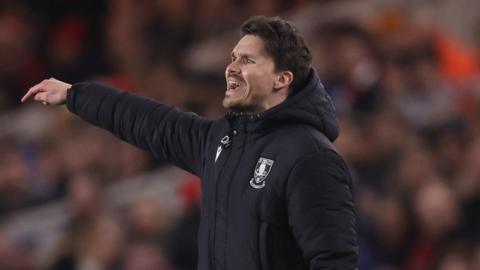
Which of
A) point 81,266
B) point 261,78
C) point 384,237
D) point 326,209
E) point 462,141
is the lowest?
point 81,266

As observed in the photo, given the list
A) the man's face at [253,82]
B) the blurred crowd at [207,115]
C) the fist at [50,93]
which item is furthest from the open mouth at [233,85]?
the blurred crowd at [207,115]

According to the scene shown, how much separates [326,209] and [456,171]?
→ 3.46 m

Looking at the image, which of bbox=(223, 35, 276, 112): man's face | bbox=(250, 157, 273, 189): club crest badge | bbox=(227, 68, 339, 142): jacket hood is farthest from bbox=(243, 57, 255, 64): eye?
bbox=(250, 157, 273, 189): club crest badge

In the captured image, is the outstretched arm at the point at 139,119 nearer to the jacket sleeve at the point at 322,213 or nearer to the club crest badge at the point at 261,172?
the club crest badge at the point at 261,172

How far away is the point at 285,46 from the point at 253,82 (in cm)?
12

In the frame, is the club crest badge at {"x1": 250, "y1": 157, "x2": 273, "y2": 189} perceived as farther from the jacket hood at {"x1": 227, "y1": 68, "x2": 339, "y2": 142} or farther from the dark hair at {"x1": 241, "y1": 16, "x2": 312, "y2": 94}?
the dark hair at {"x1": 241, "y1": 16, "x2": 312, "y2": 94}

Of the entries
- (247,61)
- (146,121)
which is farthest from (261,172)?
(146,121)

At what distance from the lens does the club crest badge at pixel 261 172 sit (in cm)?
298

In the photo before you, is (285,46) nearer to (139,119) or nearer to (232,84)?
(232,84)

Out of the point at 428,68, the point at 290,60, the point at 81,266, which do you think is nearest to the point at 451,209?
the point at 428,68

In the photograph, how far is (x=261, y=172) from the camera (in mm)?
3000

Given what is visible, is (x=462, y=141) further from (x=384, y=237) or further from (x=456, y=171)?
(x=384, y=237)

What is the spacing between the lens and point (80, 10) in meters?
7.95

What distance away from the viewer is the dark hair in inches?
122
